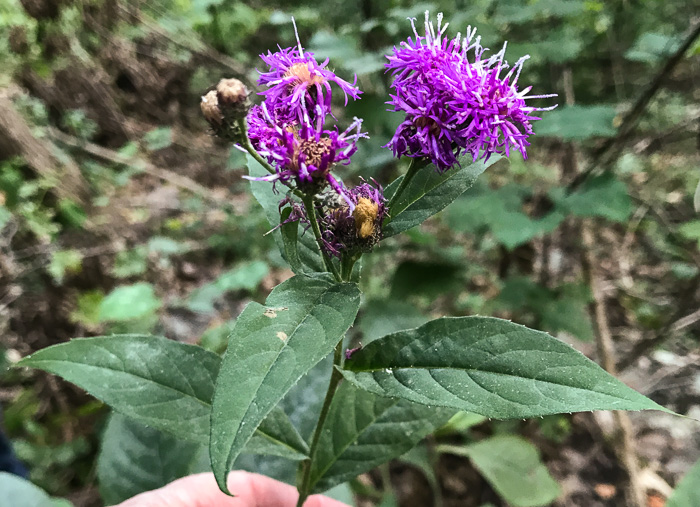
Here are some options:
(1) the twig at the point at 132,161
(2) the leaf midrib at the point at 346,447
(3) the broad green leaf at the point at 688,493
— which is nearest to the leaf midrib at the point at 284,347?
(2) the leaf midrib at the point at 346,447

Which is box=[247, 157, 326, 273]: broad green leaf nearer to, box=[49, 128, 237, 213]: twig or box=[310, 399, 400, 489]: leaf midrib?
box=[310, 399, 400, 489]: leaf midrib

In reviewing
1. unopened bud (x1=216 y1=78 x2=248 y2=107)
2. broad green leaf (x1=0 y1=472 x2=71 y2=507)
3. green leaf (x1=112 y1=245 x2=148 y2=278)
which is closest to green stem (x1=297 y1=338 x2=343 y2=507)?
unopened bud (x1=216 y1=78 x2=248 y2=107)

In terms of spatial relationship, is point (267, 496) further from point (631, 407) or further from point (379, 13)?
point (379, 13)

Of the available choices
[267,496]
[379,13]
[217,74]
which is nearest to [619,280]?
[379,13]

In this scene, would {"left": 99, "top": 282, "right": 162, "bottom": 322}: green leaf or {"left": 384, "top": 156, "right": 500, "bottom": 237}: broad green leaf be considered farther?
Answer: {"left": 99, "top": 282, "right": 162, "bottom": 322}: green leaf

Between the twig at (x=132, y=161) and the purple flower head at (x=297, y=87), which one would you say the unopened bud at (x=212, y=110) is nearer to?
the purple flower head at (x=297, y=87)
